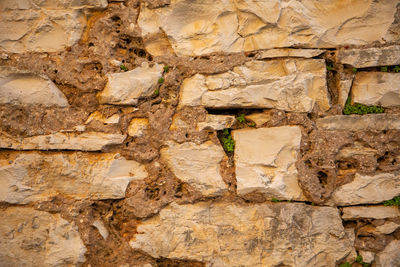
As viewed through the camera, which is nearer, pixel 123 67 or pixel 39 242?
pixel 39 242

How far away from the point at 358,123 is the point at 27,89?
2727 millimetres

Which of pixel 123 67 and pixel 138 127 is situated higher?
pixel 123 67

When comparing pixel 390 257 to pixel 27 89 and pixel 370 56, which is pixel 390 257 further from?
pixel 27 89

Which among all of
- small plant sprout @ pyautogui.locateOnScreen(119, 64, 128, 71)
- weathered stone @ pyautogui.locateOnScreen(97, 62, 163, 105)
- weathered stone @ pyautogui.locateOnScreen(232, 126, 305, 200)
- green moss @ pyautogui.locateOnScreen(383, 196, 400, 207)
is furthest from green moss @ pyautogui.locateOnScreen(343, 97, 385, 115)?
small plant sprout @ pyautogui.locateOnScreen(119, 64, 128, 71)

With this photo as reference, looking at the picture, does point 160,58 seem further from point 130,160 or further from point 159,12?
point 130,160

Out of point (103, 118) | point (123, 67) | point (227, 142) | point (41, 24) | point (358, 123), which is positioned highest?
point (41, 24)

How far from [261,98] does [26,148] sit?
76.4 inches

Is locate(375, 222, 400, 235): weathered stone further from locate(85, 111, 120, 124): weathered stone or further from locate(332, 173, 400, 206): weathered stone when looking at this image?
locate(85, 111, 120, 124): weathered stone

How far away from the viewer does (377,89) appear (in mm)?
2648

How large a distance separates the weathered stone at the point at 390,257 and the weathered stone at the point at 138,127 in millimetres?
2177

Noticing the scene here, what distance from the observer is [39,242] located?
99.3 inches

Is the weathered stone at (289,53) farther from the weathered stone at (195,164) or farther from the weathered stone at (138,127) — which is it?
the weathered stone at (138,127)

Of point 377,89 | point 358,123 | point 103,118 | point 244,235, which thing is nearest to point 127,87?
point 103,118

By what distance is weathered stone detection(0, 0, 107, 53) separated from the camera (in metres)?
2.60
